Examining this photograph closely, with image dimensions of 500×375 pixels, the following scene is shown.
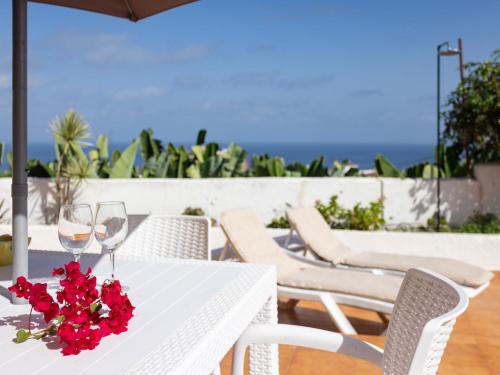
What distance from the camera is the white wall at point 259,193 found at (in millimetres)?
7715

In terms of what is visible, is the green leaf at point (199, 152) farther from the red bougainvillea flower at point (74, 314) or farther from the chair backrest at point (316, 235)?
the red bougainvillea flower at point (74, 314)

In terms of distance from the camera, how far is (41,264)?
215 cm

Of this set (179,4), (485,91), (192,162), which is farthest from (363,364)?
(192,162)

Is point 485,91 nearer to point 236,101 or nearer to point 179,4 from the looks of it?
point 179,4

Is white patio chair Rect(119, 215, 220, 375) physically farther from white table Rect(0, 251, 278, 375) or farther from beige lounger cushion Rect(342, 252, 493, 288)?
beige lounger cushion Rect(342, 252, 493, 288)

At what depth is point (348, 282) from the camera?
3828mm

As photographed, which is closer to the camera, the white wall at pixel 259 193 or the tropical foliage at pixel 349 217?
the tropical foliage at pixel 349 217

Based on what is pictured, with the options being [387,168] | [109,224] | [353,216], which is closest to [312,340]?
[109,224]

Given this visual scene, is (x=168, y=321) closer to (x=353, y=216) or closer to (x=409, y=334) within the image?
(x=409, y=334)

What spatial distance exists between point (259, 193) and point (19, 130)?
615cm

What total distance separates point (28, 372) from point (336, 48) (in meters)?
46.0

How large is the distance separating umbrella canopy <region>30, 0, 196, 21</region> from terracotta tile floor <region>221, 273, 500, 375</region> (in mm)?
1972

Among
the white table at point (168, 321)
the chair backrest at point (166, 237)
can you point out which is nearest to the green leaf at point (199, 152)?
the chair backrest at point (166, 237)

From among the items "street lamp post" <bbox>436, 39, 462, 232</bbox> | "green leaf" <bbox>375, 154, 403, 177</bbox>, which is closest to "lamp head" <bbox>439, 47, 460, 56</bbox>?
"street lamp post" <bbox>436, 39, 462, 232</bbox>
